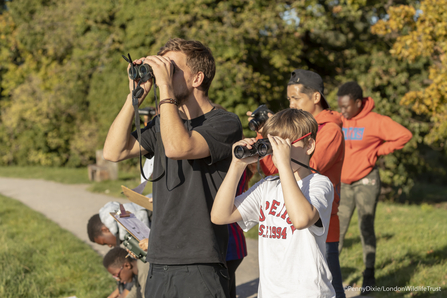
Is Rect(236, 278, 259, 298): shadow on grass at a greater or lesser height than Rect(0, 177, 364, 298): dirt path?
greater

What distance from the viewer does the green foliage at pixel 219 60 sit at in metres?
11.8

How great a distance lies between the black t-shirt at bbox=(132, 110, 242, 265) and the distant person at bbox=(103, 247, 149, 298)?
1.58 m

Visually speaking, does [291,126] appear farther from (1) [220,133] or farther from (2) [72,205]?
(2) [72,205]

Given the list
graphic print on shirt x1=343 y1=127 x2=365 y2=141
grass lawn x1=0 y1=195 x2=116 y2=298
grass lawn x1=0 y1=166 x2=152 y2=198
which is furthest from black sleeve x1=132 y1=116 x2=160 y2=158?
grass lawn x1=0 y1=166 x2=152 y2=198

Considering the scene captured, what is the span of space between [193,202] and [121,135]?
60cm

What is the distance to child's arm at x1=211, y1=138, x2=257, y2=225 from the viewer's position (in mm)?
2076

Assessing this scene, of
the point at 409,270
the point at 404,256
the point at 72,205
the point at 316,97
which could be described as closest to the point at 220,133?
the point at 316,97

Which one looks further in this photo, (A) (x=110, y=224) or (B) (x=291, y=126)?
(A) (x=110, y=224)

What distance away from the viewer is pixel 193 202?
2.15m

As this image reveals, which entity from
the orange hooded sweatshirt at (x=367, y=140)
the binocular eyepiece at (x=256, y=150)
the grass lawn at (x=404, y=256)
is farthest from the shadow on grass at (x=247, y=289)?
the binocular eyepiece at (x=256, y=150)

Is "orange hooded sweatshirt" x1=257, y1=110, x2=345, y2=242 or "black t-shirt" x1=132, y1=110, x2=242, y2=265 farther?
"orange hooded sweatshirt" x1=257, y1=110, x2=345, y2=242

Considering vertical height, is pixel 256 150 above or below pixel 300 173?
above

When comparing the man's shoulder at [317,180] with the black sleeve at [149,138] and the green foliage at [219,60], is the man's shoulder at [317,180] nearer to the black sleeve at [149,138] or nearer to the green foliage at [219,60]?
the black sleeve at [149,138]

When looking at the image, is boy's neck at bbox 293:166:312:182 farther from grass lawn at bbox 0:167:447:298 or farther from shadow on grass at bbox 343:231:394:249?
shadow on grass at bbox 343:231:394:249
